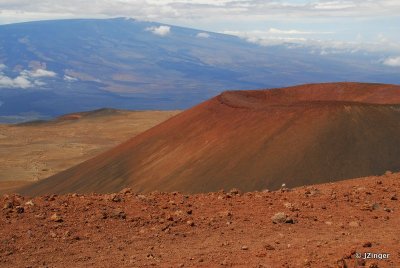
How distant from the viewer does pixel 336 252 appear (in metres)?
7.09

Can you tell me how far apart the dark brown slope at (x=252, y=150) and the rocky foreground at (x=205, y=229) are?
9.11 meters

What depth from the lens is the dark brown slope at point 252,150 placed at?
20406mm

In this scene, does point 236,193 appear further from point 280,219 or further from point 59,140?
point 59,140

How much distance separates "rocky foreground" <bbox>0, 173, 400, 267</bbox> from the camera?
7.28m


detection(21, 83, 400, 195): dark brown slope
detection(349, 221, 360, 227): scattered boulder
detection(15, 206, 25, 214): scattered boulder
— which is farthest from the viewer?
detection(21, 83, 400, 195): dark brown slope

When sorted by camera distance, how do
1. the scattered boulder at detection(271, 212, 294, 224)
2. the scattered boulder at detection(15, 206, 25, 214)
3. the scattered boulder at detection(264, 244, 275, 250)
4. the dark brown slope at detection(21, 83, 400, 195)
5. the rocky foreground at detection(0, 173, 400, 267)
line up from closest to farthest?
1. the rocky foreground at detection(0, 173, 400, 267)
2. the scattered boulder at detection(264, 244, 275, 250)
3. the scattered boulder at detection(271, 212, 294, 224)
4. the scattered boulder at detection(15, 206, 25, 214)
5. the dark brown slope at detection(21, 83, 400, 195)

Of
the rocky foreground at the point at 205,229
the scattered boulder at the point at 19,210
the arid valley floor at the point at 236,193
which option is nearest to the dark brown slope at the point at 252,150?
the arid valley floor at the point at 236,193

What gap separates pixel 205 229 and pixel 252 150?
44.8ft

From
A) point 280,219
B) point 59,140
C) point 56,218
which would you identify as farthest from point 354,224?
point 59,140

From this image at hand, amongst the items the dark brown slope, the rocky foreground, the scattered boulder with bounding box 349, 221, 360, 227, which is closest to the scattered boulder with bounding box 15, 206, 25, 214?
the rocky foreground

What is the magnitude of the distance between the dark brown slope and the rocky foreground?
911cm

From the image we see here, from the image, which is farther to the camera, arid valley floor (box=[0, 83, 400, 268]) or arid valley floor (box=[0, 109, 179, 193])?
arid valley floor (box=[0, 109, 179, 193])

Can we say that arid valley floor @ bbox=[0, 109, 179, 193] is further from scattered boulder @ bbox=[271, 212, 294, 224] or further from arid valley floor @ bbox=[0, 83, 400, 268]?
scattered boulder @ bbox=[271, 212, 294, 224]

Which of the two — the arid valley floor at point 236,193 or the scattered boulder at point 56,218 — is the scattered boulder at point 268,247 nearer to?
the arid valley floor at point 236,193
